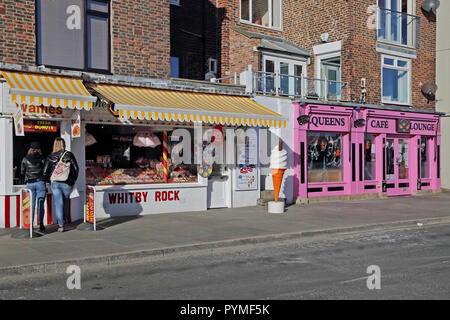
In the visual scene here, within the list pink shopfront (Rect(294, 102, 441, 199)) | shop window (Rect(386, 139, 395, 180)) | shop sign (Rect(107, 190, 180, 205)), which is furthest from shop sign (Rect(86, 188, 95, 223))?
shop window (Rect(386, 139, 395, 180))

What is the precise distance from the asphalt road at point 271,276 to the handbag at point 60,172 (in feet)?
10.2

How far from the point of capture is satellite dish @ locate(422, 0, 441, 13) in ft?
69.1

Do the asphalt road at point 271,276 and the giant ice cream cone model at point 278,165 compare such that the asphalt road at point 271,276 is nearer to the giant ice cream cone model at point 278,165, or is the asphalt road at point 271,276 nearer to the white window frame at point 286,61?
the giant ice cream cone model at point 278,165

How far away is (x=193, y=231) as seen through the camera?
10.5m

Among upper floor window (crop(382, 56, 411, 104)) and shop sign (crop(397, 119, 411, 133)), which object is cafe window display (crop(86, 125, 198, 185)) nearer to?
shop sign (crop(397, 119, 411, 133))

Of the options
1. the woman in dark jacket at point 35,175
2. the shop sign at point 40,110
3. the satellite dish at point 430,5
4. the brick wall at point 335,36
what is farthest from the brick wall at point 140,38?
the satellite dish at point 430,5

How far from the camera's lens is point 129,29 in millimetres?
12969

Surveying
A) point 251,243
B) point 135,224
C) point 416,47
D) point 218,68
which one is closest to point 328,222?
point 251,243

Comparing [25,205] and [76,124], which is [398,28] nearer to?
[76,124]

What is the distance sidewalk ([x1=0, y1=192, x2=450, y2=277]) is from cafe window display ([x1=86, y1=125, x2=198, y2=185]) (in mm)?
1266

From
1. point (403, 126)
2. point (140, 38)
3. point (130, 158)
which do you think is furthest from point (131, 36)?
point (403, 126)

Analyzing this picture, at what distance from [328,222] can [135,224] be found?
4669 mm

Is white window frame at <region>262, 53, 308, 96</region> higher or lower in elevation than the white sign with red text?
higher
